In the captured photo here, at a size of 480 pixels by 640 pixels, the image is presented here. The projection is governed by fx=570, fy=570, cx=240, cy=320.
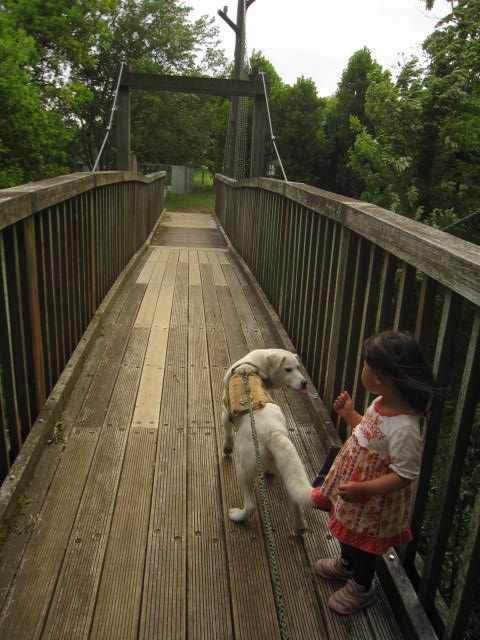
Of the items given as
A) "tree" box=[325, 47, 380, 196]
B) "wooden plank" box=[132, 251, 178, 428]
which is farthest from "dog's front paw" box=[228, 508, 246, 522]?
"tree" box=[325, 47, 380, 196]

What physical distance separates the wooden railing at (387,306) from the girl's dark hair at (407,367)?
7cm

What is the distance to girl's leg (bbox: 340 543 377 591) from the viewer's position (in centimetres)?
176

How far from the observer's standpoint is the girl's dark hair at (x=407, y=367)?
5.10 ft

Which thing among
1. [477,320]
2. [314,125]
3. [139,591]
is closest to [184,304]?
[139,591]

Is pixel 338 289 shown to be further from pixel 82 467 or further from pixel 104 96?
pixel 104 96

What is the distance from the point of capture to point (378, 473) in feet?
5.34

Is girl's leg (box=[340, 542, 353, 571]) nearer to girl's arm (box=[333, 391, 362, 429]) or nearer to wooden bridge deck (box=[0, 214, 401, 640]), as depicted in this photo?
wooden bridge deck (box=[0, 214, 401, 640])

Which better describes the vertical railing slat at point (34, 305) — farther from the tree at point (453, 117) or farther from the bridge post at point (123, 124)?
the tree at point (453, 117)

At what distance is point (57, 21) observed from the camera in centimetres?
1800

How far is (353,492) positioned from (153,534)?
0.87 meters

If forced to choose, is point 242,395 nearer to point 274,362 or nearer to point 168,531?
point 274,362

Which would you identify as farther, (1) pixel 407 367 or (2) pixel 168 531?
(2) pixel 168 531

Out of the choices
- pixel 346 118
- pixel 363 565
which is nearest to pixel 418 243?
pixel 363 565

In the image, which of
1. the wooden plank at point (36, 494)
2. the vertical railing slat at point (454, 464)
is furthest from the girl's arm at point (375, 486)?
the wooden plank at point (36, 494)
